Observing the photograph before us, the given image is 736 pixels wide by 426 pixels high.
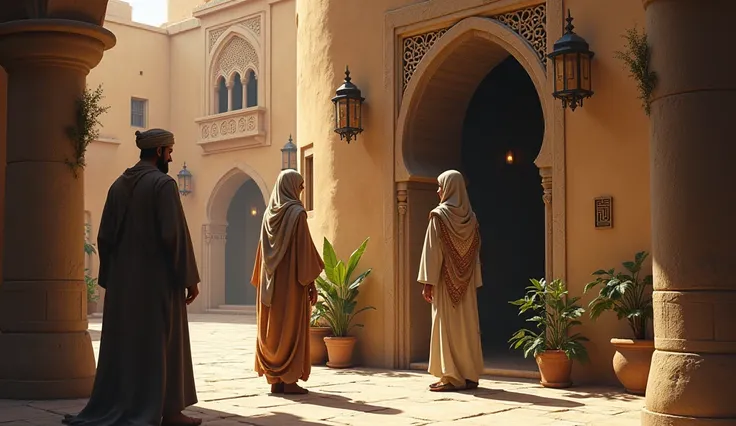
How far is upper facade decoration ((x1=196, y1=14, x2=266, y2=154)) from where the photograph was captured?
62.6 feet

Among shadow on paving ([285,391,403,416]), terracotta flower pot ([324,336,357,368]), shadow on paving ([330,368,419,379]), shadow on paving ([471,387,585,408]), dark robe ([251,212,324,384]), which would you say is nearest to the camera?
shadow on paving ([285,391,403,416])

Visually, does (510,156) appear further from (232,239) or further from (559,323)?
(232,239)

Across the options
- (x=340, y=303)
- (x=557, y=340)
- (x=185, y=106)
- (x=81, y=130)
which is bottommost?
(x=557, y=340)

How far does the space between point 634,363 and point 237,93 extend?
14901 millimetres

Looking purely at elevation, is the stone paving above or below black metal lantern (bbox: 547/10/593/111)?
below

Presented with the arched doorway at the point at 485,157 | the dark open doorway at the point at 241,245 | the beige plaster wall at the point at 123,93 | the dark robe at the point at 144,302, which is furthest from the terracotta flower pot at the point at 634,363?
the dark open doorway at the point at 241,245

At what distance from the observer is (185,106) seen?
21016 mm

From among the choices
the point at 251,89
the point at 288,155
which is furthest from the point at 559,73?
the point at 251,89

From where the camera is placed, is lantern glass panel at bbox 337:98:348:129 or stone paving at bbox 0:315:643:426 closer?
stone paving at bbox 0:315:643:426

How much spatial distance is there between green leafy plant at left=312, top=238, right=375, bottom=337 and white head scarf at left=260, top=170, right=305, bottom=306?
1919 millimetres

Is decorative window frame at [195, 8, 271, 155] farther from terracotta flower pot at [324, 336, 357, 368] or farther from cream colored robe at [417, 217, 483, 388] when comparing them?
cream colored robe at [417, 217, 483, 388]

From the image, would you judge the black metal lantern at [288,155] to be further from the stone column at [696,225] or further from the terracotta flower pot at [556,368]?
the stone column at [696,225]

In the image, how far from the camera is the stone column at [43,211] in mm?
6469

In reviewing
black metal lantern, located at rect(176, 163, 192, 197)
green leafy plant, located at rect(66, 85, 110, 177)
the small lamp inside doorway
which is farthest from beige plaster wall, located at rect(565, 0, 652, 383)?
black metal lantern, located at rect(176, 163, 192, 197)
